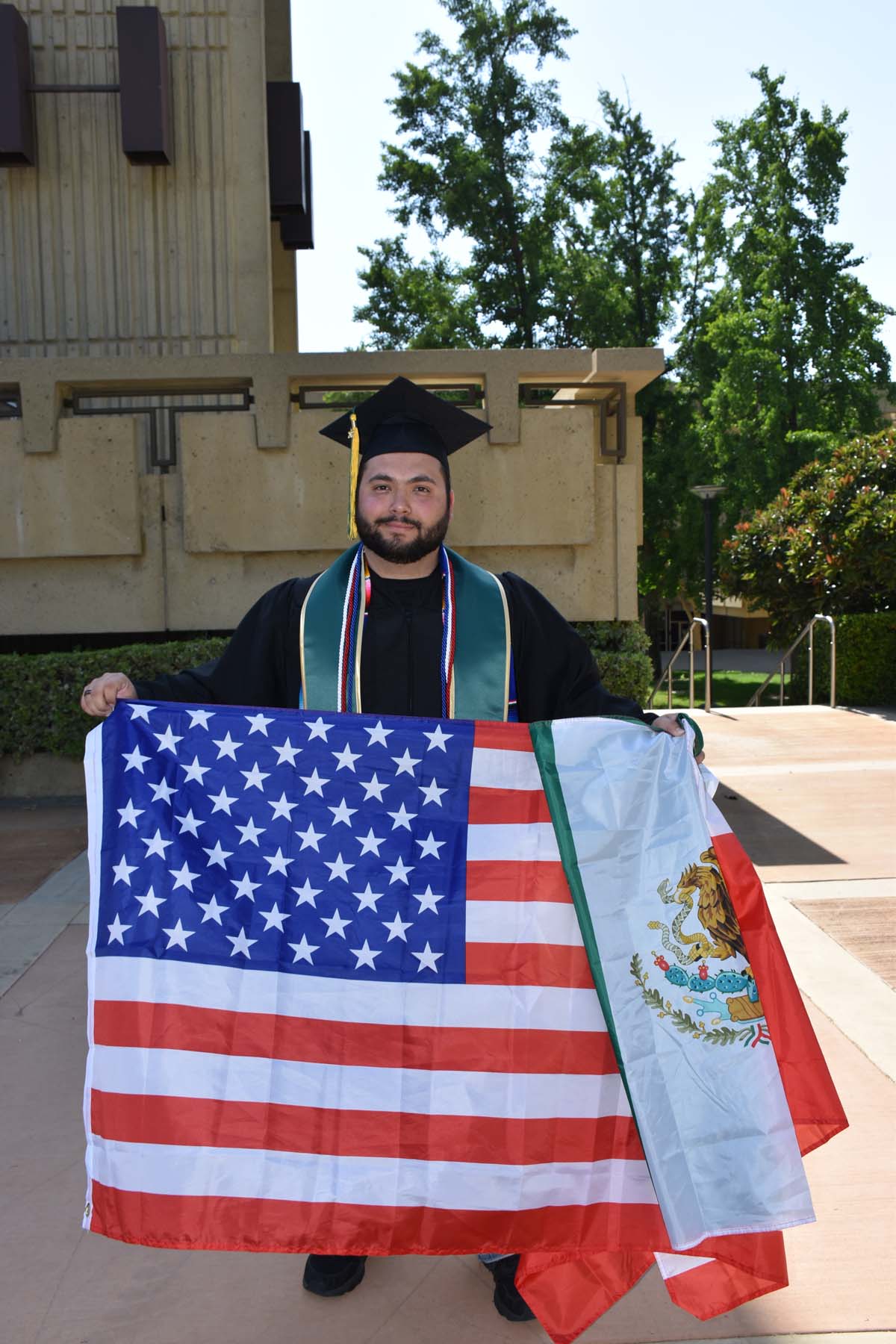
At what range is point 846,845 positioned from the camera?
263 inches

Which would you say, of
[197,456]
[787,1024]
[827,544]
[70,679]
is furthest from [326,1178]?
[827,544]

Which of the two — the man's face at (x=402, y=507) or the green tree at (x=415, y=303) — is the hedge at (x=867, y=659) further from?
the green tree at (x=415, y=303)

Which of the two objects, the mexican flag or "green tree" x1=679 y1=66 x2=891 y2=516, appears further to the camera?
"green tree" x1=679 y1=66 x2=891 y2=516

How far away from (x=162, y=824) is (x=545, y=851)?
0.97 metres

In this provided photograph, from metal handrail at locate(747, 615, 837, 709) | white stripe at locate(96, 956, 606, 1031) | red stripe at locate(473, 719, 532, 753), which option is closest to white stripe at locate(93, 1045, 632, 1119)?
white stripe at locate(96, 956, 606, 1031)

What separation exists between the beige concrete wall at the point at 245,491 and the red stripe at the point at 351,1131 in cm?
604

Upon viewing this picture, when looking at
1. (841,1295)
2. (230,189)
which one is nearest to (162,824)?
(841,1295)

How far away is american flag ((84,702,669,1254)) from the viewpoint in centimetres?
268

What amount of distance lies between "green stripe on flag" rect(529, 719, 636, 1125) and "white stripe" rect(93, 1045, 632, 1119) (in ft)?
0.50

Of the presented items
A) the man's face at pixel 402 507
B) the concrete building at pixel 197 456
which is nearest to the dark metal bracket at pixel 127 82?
the concrete building at pixel 197 456

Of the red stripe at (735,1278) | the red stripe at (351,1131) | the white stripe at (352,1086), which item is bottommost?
the red stripe at (735,1278)

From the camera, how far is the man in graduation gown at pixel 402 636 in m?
3.12

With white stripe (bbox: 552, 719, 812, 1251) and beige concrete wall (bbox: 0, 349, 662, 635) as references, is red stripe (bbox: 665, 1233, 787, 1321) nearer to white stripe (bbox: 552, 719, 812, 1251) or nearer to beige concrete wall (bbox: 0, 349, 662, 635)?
white stripe (bbox: 552, 719, 812, 1251)

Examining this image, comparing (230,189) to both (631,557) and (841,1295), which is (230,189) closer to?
(631,557)
